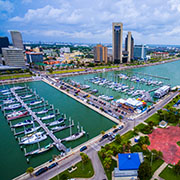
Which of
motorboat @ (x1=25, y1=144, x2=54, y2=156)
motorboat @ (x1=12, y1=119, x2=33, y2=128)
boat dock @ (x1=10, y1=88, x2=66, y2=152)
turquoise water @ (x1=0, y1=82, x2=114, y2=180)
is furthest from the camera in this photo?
motorboat @ (x1=12, y1=119, x2=33, y2=128)

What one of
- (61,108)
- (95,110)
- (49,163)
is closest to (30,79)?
(61,108)

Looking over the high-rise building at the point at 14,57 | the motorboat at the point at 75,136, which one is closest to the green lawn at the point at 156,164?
the motorboat at the point at 75,136

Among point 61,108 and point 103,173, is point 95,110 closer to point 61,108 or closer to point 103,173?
point 61,108

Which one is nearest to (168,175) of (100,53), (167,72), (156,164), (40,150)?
(156,164)

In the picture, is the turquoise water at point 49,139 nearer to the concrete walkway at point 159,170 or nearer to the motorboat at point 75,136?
the motorboat at point 75,136

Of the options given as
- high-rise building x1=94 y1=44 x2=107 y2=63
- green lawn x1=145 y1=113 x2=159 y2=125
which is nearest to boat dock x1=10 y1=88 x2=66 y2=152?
green lawn x1=145 y1=113 x2=159 y2=125

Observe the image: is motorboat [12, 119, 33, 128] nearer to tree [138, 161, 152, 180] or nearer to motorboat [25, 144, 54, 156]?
motorboat [25, 144, 54, 156]
